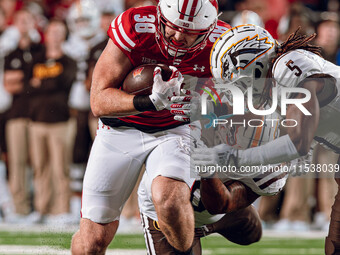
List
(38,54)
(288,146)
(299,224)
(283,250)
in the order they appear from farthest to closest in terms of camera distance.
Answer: (38,54) < (299,224) < (283,250) < (288,146)

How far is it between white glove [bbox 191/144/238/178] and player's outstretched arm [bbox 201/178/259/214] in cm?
11

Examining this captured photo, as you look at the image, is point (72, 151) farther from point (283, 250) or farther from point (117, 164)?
point (117, 164)

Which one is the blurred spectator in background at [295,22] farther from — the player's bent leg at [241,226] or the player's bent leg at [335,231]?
the player's bent leg at [335,231]

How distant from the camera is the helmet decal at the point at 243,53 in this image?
451 cm

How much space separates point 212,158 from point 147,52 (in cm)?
100

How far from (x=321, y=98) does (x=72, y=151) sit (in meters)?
4.43

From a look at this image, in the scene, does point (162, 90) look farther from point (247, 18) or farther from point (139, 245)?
point (247, 18)

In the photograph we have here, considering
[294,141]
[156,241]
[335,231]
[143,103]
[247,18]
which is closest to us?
[294,141]

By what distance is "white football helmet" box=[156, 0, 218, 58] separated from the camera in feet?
15.4

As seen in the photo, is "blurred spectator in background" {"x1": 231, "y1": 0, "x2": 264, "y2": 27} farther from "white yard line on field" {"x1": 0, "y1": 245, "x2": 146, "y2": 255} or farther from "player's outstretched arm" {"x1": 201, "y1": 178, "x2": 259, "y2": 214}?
"player's outstretched arm" {"x1": 201, "y1": 178, "x2": 259, "y2": 214}

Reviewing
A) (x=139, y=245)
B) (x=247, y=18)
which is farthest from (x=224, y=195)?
(x=247, y=18)

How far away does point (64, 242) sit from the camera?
679cm

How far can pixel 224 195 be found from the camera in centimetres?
468

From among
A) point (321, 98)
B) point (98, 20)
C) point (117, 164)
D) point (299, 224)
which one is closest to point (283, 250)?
point (299, 224)
